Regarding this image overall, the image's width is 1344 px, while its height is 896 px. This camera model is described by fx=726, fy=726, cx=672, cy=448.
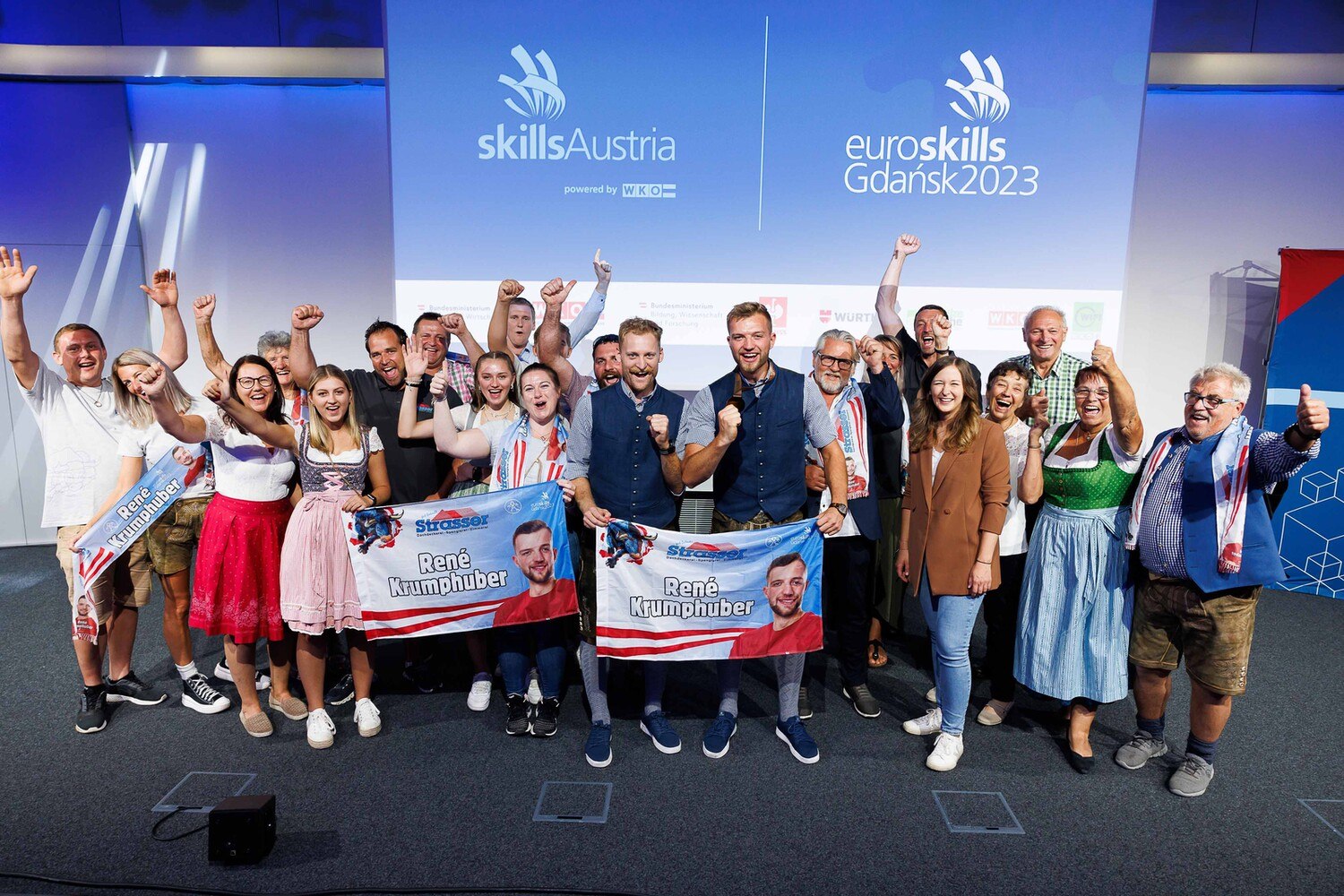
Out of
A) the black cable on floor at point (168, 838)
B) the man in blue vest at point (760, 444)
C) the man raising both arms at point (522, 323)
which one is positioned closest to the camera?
the black cable on floor at point (168, 838)

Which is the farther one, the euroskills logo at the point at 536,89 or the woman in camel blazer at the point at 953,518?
the euroskills logo at the point at 536,89

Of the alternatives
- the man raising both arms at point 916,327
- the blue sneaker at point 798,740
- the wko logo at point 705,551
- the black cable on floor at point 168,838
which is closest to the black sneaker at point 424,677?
the black cable on floor at point 168,838

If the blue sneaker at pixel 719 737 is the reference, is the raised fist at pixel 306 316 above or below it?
above

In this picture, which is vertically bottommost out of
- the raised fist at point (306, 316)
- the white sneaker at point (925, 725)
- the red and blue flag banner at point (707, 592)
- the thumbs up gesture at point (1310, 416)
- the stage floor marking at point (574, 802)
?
the stage floor marking at point (574, 802)

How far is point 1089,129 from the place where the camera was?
4410 millimetres

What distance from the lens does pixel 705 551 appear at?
2.65m

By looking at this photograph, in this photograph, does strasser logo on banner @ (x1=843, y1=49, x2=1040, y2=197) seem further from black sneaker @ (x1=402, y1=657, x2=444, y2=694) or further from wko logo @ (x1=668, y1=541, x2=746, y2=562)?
black sneaker @ (x1=402, y1=657, x2=444, y2=694)

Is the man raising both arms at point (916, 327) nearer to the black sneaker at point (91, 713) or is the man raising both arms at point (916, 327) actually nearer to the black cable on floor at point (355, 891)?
the black cable on floor at point (355, 891)

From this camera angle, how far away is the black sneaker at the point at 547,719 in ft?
9.52

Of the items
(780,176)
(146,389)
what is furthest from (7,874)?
(780,176)

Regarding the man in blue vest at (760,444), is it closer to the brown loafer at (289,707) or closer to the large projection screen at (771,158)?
the brown loafer at (289,707)

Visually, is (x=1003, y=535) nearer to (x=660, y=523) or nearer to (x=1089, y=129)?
(x=660, y=523)

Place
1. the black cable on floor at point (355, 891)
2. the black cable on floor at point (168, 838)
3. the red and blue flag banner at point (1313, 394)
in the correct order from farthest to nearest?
1. the red and blue flag banner at point (1313, 394)
2. the black cable on floor at point (168, 838)
3. the black cable on floor at point (355, 891)

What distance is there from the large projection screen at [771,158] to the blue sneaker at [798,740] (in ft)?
8.27
